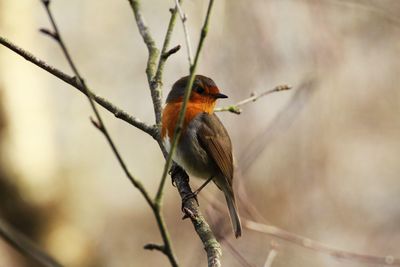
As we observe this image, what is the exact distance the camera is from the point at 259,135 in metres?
6.83

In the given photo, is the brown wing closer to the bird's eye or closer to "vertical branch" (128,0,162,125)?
the bird's eye

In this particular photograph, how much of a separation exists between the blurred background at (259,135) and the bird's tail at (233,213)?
2493 millimetres

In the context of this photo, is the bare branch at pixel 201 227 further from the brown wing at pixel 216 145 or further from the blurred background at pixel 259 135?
the blurred background at pixel 259 135

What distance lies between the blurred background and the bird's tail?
8.18ft

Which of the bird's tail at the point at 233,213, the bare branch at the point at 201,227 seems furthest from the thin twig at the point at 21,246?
the bird's tail at the point at 233,213

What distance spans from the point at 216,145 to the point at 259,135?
9.70ft

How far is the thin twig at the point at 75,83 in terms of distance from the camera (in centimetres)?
274

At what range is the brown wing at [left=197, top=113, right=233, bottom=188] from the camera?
3.88 metres

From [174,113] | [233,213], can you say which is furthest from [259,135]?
[174,113]

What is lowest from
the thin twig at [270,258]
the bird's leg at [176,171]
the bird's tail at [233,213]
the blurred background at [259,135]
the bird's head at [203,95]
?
the blurred background at [259,135]

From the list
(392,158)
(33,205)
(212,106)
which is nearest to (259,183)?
(392,158)

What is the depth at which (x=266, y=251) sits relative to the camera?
6.85 m

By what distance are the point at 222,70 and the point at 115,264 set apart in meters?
3.74

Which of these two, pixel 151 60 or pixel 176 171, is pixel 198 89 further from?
pixel 176 171
